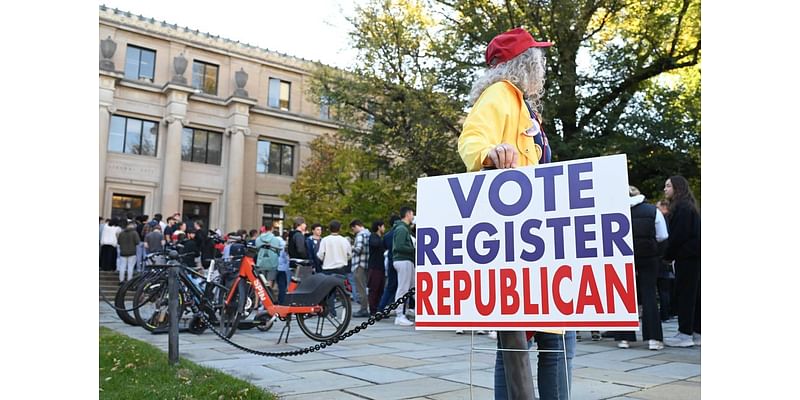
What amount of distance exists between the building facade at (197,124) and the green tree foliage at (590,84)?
13124 mm

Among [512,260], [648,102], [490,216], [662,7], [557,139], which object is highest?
[662,7]

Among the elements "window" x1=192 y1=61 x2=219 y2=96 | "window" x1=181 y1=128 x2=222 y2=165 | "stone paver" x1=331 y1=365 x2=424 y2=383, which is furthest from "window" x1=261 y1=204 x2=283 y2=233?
"stone paver" x1=331 y1=365 x2=424 y2=383

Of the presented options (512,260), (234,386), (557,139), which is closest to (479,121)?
(512,260)

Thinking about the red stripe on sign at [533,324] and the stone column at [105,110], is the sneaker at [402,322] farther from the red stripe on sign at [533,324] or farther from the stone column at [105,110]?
the stone column at [105,110]

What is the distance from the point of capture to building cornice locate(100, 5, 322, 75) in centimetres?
3228

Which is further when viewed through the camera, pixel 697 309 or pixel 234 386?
pixel 697 309

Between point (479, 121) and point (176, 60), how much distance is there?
33.9 metres

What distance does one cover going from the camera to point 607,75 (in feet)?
53.8

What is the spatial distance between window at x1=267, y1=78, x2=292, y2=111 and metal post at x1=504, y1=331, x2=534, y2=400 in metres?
36.3

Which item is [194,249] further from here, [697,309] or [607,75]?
[607,75]

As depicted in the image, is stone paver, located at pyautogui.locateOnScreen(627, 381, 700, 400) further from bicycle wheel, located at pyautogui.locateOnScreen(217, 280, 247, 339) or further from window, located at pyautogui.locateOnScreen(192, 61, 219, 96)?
window, located at pyautogui.locateOnScreen(192, 61, 219, 96)

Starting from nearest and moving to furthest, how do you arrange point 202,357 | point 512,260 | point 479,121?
point 512,260 < point 479,121 < point 202,357

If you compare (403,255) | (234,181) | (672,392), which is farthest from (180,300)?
(234,181)

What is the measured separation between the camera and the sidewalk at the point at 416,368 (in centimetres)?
428
